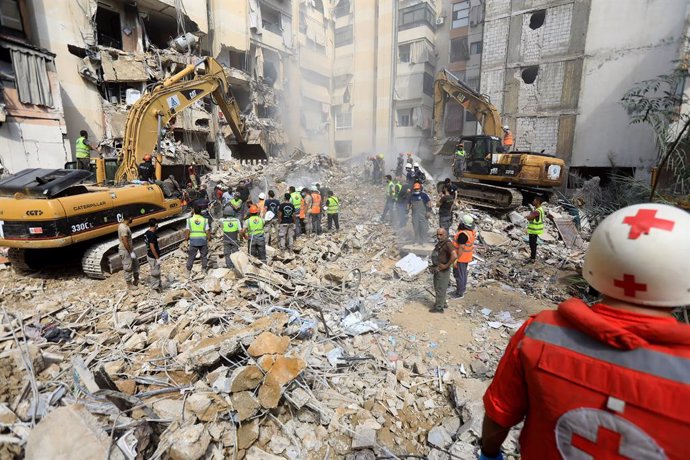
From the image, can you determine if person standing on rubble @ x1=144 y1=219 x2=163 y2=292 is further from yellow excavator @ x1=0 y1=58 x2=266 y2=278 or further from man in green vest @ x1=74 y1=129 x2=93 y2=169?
man in green vest @ x1=74 y1=129 x2=93 y2=169

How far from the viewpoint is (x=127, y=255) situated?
254 inches

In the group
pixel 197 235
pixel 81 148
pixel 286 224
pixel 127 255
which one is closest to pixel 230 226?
pixel 197 235

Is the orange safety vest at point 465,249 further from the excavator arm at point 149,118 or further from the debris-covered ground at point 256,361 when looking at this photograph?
the excavator arm at point 149,118

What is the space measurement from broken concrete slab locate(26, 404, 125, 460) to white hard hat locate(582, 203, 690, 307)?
127 inches

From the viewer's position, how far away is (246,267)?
243 inches

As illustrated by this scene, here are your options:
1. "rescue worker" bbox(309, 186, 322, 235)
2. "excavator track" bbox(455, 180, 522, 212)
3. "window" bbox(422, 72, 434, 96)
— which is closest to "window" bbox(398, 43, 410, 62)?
"window" bbox(422, 72, 434, 96)

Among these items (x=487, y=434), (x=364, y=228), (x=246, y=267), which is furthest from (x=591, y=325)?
(x=364, y=228)

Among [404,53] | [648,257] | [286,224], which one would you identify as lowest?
[286,224]

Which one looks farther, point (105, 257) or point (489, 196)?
point (489, 196)

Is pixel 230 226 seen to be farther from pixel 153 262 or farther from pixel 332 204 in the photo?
pixel 332 204

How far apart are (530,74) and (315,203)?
14.7m

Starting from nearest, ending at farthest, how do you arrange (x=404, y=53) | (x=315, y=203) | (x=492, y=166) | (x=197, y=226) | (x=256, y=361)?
(x=256, y=361) < (x=197, y=226) < (x=315, y=203) < (x=492, y=166) < (x=404, y=53)

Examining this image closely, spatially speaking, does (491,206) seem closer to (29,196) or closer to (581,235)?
(581,235)

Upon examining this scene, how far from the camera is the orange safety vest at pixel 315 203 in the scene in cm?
983
